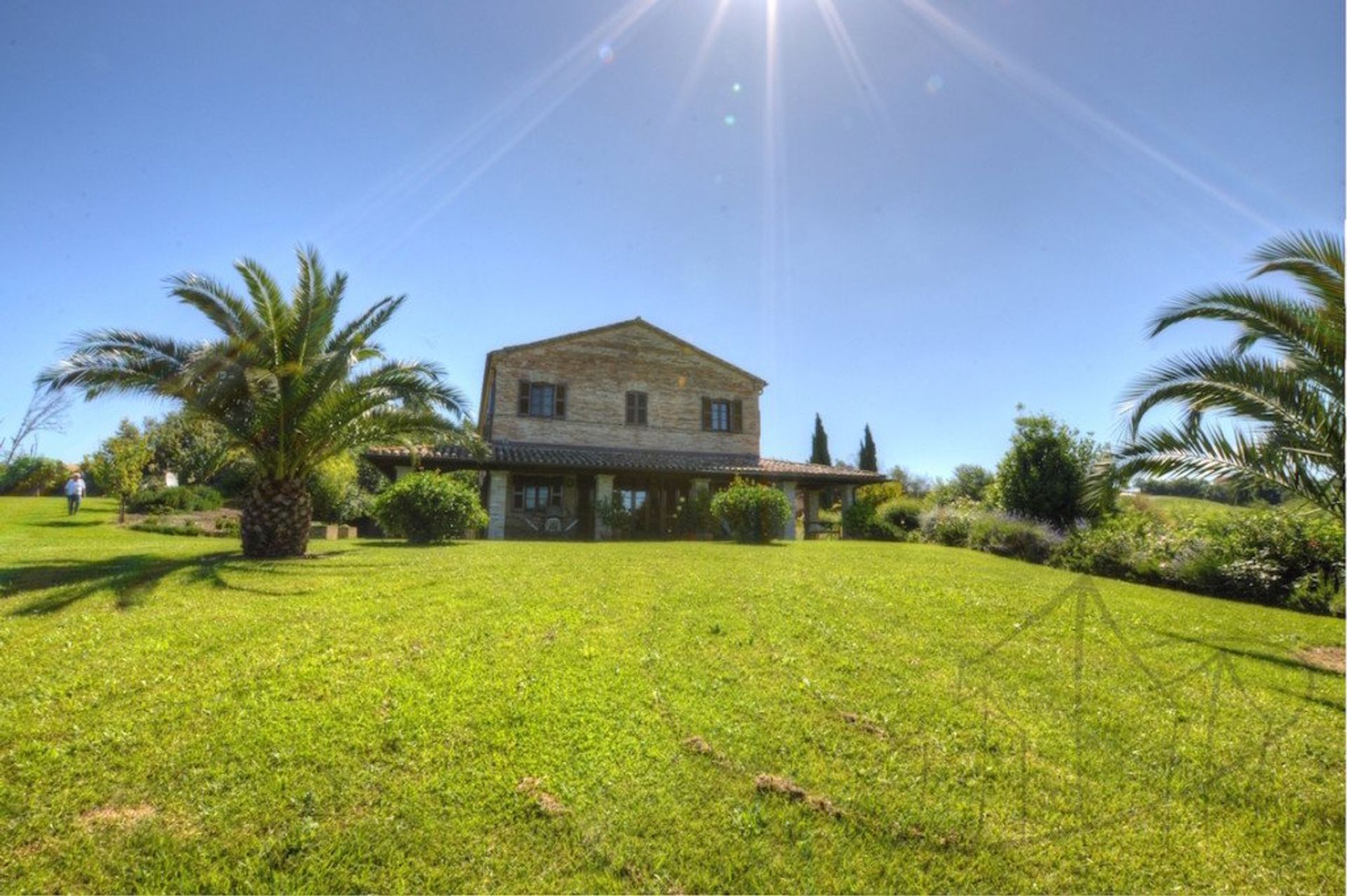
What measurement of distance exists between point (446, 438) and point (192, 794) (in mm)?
10516

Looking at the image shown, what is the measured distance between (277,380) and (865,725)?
10.8 m

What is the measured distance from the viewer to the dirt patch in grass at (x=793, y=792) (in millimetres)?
3100

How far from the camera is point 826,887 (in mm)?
2625

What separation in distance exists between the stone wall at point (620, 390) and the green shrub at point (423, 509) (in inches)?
318

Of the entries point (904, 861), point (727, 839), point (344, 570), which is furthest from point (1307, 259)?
point (344, 570)

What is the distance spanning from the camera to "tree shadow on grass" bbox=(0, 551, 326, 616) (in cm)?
650

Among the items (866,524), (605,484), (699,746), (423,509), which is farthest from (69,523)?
(866,524)

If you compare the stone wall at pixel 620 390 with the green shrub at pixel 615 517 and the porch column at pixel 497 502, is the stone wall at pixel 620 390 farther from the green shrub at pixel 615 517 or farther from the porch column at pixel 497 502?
the green shrub at pixel 615 517

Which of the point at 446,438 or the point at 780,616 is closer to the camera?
the point at 780,616

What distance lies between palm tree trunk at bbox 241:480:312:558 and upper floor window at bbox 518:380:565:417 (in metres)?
12.3

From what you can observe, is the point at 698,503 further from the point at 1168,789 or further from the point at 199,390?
the point at 1168,789

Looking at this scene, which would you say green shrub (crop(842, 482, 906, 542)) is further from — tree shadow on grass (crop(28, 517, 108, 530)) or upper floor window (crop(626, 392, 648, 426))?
tree shadow on grass (crop(28, 517, 108, 530))

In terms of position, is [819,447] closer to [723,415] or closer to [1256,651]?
[723,415]

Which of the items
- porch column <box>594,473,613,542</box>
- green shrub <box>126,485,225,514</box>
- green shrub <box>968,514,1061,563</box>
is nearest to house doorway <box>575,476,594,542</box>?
porch column <box>594,473,613,542</box>
